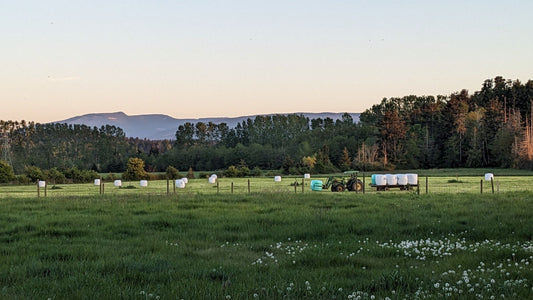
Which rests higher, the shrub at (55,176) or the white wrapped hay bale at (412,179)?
the white wrapped hay bale at (412,179)

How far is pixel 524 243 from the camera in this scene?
478 inches

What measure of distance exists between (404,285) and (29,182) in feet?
302

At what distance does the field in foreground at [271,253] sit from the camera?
26.5ft

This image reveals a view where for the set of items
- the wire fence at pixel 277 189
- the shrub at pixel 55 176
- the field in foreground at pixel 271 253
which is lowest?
the shrub at pixel 55 176

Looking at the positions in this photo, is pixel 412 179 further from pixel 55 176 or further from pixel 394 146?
pixel 394 146

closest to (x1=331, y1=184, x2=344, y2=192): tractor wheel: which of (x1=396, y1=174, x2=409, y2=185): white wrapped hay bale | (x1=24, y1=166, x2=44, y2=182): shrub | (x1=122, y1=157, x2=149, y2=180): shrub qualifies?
(x1=396, y1=174, x2=409, y2=185): white wrapped hay bale

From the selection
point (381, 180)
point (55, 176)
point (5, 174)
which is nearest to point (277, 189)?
point (381, 180)

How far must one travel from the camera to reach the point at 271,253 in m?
11.9

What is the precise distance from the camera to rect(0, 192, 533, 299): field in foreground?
8.06 metres

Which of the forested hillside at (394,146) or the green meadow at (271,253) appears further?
the forested hillside at (394,146)

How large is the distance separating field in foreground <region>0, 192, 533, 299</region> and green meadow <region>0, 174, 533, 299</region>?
35 millimetres

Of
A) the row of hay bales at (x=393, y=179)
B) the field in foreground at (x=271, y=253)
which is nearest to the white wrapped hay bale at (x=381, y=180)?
the row of hay bales at (x=393, y=179)

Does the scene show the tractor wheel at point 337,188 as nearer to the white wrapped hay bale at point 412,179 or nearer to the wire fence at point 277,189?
the wire fence at point 277,189

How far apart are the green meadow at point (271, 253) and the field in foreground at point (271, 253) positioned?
0.11 ft
